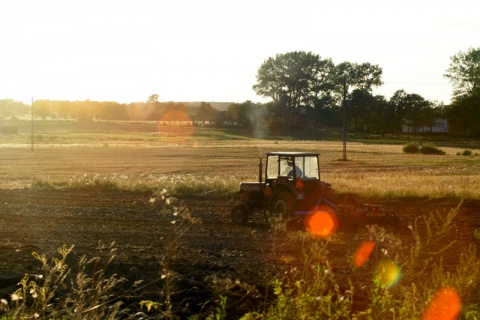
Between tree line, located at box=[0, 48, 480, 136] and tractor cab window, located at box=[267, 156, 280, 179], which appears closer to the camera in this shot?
tractor cab window, located at box=[267, 156, 280, 179]

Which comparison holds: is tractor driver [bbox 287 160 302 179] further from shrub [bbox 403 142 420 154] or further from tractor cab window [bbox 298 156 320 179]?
shrub [bbox 403 142 420 154]

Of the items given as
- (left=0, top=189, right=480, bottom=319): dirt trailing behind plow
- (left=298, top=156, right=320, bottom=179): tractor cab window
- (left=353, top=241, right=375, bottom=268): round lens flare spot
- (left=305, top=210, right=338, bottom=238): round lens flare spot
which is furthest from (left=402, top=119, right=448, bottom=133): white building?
(left=353, top=241, right=375, bottom=268): round lens flare spot

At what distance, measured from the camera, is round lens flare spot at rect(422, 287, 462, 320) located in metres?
6.79

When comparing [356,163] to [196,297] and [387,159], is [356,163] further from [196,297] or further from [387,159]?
[196,297]

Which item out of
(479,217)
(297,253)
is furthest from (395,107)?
(297,253)

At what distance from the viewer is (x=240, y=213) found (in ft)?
60.7

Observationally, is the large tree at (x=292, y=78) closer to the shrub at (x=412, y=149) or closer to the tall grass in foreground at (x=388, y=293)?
the shrub at (x=412, y=149)

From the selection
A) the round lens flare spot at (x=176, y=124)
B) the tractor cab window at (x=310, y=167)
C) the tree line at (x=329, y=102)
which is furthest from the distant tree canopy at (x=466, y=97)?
the tractor cab window at (x=310, y=167)

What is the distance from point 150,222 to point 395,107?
89.0 metres

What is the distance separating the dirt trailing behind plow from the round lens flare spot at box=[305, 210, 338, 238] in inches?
34.1

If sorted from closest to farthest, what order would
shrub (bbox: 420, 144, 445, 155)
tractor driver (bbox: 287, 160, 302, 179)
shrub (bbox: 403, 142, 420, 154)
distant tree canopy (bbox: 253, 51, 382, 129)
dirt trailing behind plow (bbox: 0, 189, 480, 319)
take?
dirt trailing behind plow (bbox: 0, 189, 480, 319) < tractor driver (bbox: 287, 160, 302, 179) < shrub (bbox: 420, 144, 445, 155) < shrub (bbox: 403, 142, 420, 154) < distant tree canopy (bbox: 253, 51, 382, 129)

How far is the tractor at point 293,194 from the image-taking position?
16.7 m

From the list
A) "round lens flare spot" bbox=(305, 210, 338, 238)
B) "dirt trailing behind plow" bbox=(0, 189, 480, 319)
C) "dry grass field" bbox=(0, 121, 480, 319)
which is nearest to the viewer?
"dry grass field" bbox=(0, 121, 480, 319)

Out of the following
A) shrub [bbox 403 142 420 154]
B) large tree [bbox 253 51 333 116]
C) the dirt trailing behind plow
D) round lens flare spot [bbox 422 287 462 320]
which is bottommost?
shrub [bbox 403 142 420 154]
